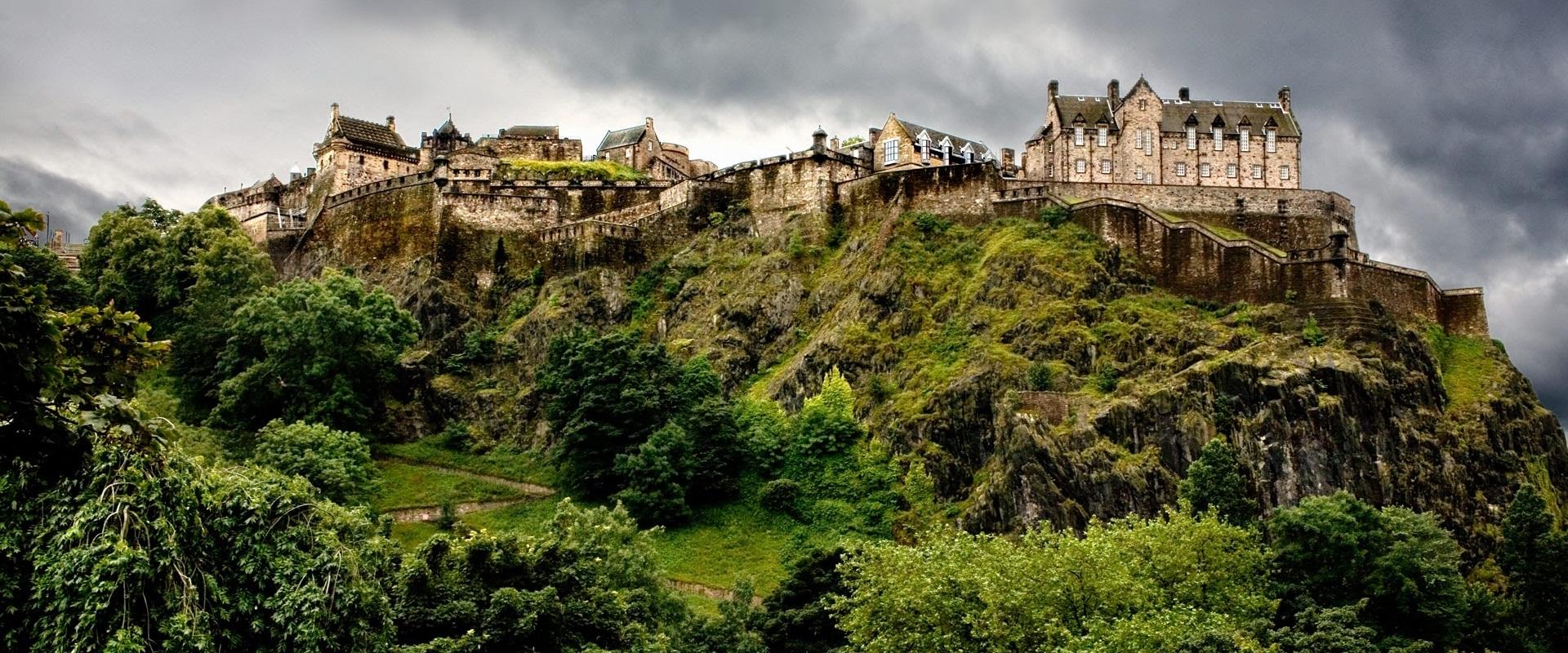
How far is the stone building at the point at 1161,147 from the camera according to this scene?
74750mm

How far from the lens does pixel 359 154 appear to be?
289ft

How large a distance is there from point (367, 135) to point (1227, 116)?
48.8 meters

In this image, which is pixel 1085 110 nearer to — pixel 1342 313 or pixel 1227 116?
pixel 1227 116

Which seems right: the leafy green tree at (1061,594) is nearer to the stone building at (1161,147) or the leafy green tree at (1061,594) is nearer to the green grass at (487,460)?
the green grass at (487,460)

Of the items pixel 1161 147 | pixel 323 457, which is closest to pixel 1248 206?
pixel 1161 147

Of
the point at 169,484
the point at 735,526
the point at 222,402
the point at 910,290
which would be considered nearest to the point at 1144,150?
the point at 910,290

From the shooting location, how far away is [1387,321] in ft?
194

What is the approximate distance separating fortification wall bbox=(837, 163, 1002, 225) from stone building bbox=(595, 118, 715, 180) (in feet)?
53.6

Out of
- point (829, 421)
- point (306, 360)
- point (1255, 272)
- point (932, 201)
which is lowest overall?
point (829, 421)

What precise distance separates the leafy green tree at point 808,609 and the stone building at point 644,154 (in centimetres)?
4256

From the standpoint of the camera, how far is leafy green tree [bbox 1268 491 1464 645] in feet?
150

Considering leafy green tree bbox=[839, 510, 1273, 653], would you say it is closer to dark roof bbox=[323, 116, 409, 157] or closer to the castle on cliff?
the castle on cliff

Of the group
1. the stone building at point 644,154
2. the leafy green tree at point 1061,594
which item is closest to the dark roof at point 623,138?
the stone building at point 644,154

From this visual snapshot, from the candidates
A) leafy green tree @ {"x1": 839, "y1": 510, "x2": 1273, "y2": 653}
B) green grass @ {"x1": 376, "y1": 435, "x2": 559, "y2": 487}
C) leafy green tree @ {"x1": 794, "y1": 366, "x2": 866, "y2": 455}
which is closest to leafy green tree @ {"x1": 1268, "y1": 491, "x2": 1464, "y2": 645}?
leafy green tree @ {"x1": 839, "y1": 510, "x2": 1273, "y2": 653}
